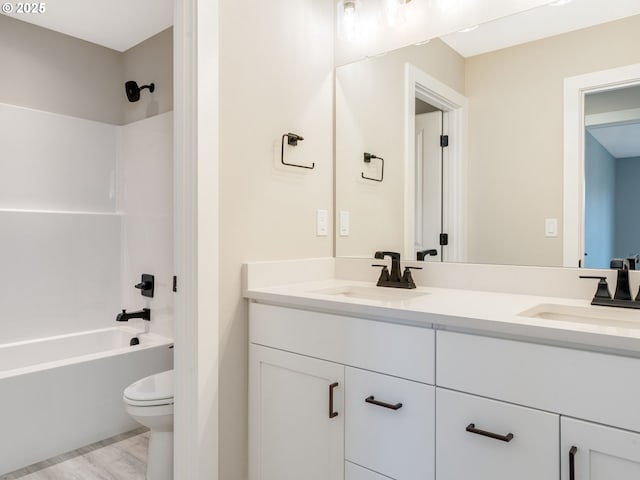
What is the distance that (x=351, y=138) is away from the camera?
2055 mm

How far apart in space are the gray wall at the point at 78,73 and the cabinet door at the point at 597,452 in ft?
9.03

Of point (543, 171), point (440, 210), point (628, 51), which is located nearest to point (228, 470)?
point (440, 210)

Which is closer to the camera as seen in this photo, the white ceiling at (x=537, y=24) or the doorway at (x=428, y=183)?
the white ceiling at (x=537, y=24)

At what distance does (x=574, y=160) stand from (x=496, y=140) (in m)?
0.29

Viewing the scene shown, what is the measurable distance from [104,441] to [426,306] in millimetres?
2068

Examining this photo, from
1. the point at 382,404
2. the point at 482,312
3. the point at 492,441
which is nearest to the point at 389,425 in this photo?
the point at 382,404

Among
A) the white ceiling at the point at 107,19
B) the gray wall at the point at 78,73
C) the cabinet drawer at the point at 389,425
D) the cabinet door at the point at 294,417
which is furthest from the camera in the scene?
the gray wall at the point at 78,73

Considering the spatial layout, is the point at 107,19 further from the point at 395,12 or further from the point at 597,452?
the point at 597,452

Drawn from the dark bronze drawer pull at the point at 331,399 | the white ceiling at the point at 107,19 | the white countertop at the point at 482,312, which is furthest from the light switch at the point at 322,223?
the white ceiling at the point at 107,19

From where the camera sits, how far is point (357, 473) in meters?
1.31

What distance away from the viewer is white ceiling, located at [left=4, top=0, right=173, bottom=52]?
2.57m

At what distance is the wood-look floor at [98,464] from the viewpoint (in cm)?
199

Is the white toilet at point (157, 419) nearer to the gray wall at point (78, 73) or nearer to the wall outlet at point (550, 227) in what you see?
the wall outlet at point (550, 227)

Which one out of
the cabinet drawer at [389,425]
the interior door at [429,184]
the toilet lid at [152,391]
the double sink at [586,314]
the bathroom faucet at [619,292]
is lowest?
the toilet lid at [152,391]
